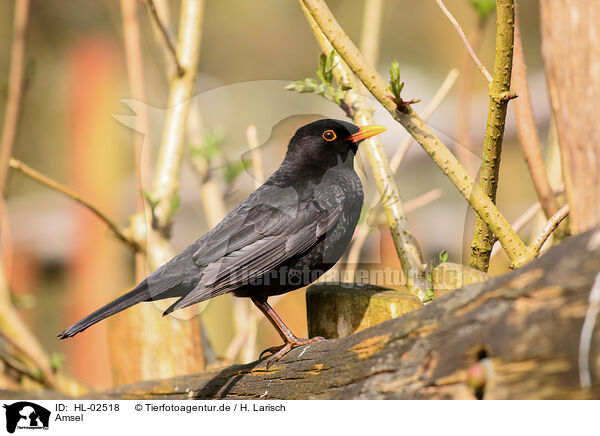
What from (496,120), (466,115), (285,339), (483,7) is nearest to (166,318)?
(285,339)

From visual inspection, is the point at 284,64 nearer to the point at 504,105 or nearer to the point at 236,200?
the point at 236,200

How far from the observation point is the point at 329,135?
8.70 feet

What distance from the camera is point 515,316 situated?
1.32 meters

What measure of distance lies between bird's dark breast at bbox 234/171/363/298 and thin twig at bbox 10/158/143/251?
1.08m

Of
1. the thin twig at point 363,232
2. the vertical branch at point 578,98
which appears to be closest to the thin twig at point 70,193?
the thin twig at point 363,232

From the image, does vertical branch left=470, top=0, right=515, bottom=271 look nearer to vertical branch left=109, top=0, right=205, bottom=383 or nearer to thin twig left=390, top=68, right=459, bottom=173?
thin twig left=390, top=68, right=459, bottom=173

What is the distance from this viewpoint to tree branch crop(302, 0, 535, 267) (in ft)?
6.70

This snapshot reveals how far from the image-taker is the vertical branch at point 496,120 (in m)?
1.90

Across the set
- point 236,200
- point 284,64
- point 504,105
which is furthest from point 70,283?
point 504,105

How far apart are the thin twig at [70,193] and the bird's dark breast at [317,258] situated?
3.53 ft

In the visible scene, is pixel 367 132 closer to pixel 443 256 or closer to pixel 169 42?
pixel 443 256
